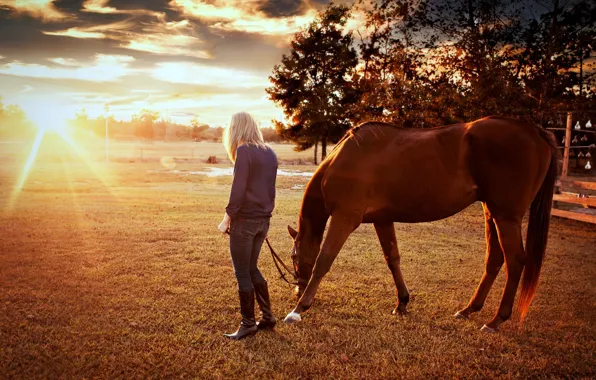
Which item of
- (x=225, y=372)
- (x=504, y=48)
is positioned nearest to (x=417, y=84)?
(x=504, y=48)

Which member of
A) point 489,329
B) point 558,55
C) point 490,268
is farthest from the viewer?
point 558,55

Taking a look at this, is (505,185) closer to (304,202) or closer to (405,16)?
(304,202)

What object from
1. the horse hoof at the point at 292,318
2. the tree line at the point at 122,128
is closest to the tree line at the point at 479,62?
the horse hoof at the point at 292,318

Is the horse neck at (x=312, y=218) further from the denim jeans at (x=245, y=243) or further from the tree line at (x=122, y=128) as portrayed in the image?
the tree line at (x=122, y=128)

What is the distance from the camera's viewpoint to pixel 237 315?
4582mm

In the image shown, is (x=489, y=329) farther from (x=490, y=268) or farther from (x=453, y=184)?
(x=453, y=184)

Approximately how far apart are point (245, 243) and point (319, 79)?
2858 centimetres

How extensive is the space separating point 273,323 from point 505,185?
2.94 m

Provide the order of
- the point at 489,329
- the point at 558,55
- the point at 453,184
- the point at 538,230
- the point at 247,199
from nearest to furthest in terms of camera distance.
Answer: the point at 247,199 < the point at 489,329 < the point at 453,184 < the point at 538,230 < the point at 558,55

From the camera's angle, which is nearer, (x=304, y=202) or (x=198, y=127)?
(x=304, y=202)

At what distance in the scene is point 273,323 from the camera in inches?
167

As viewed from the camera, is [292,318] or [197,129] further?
[197,129]

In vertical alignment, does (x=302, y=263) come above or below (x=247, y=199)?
below

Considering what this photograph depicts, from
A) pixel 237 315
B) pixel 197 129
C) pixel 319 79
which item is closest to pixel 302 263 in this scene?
pixel 237 315
